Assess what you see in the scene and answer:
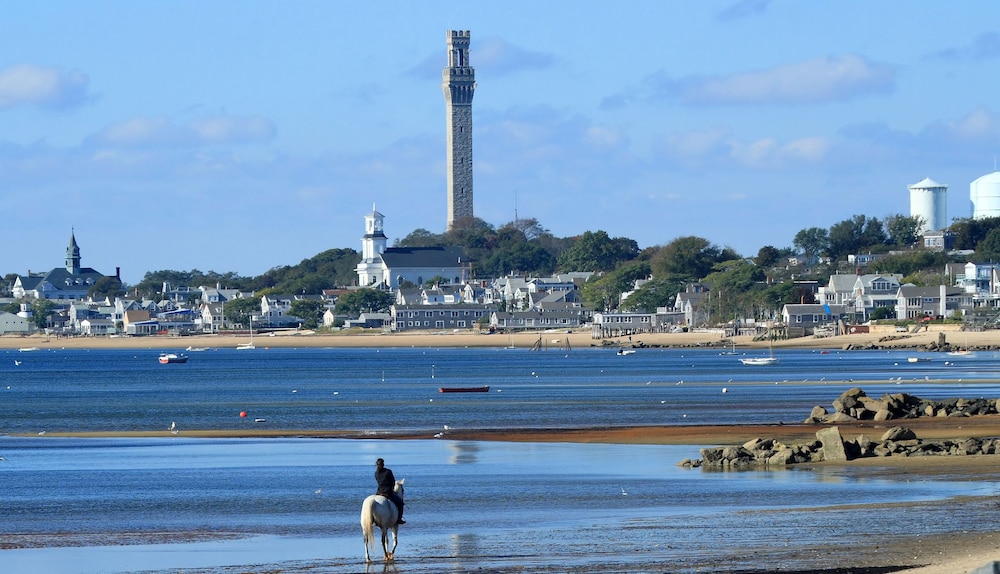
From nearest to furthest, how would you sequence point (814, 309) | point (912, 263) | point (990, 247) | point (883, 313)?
point (883, 313), point (814, 309), point (912, 263), point (990, 247)

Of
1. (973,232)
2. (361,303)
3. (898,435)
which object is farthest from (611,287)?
(898,435)

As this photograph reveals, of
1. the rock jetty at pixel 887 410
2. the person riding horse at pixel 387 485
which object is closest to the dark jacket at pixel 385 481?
the person riding horse at pixel 387 485

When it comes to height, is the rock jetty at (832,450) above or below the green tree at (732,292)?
below

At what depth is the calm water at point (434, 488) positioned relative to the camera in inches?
827

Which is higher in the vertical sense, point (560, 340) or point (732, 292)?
point (732, 292)

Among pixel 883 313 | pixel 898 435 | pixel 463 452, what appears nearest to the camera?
pixel 898 435

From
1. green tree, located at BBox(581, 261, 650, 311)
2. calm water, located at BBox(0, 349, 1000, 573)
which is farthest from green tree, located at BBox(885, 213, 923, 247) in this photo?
calm water, located at BBox(0, 349, 1000, 573)

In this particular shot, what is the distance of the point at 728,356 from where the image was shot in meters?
118

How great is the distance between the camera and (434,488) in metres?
29.3

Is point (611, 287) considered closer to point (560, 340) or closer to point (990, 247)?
point (560, 340)

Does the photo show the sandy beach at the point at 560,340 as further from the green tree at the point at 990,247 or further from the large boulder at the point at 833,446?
the large boulder at the point at 833,446

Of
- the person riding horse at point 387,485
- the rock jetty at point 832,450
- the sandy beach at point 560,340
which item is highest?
the sandy beach at point 560,340

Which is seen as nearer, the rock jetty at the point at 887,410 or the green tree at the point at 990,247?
the rock jetty at the point at 887,410

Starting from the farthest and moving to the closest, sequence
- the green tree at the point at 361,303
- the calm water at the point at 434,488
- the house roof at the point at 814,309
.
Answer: the green tree at the point at 361,303
the house roof at the point at 814,309
the calm water at the point at 434,488
